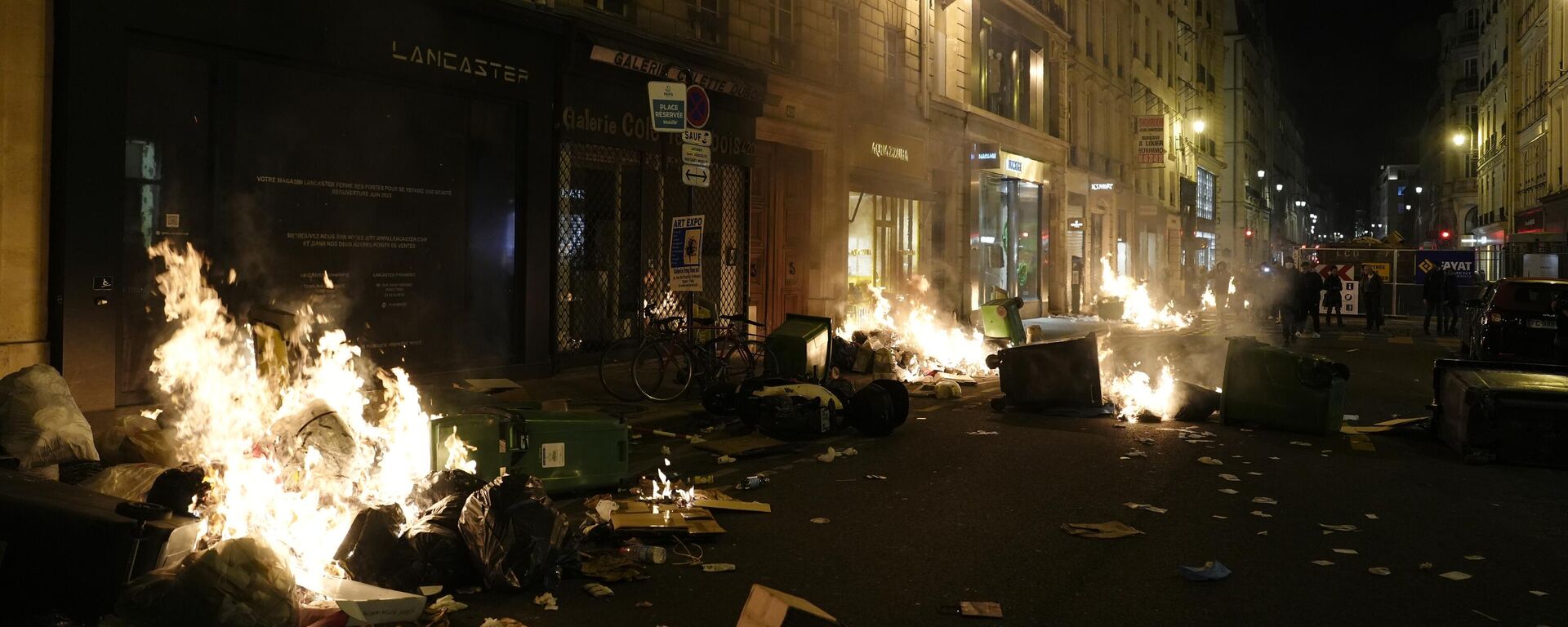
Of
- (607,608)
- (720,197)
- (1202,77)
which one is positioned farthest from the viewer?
(1202,77)

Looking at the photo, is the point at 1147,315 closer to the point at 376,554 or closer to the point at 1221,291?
the point at 1221,291

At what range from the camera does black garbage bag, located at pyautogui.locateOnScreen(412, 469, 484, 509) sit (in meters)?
5.77

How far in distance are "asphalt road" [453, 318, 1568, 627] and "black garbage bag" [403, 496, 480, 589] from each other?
18 centimetres

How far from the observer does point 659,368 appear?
11656 millimetres

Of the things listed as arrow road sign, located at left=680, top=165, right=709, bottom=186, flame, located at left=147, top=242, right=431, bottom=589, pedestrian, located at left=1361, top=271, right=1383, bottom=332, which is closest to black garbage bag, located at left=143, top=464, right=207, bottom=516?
flame, located at left=147, top=242, right=431, bottom=589

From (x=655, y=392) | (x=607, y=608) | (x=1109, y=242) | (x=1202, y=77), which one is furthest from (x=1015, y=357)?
(x=1202, y=77)

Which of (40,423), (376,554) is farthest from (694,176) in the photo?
(376,554)

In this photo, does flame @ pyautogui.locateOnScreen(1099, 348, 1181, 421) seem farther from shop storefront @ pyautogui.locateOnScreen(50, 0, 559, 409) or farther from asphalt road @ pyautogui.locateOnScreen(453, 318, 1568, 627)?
shop storefront @ pyautogui.locateOnScreen(50, 0, 559, 409)

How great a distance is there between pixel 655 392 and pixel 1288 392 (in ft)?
22.0

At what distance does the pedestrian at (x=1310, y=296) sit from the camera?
22.0m

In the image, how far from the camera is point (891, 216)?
23266 mm

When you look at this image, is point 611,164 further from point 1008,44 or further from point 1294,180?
point 1294,180

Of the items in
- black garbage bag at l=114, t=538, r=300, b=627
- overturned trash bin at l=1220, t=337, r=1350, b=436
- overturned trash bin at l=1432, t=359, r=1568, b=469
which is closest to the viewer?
black garbage bag at l=114, t=538, r=300, b=627

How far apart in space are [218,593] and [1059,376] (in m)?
9.46
